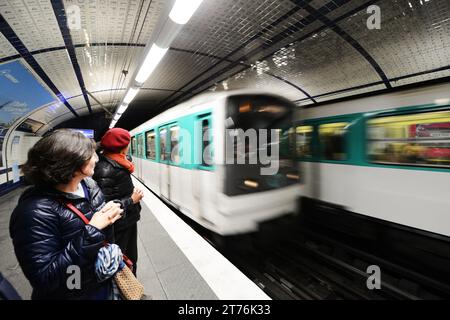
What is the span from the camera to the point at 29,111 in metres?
7.41

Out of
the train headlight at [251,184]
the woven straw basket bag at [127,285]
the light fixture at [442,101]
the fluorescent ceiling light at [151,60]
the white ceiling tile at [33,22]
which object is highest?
the white ceiling tile at [33,22]

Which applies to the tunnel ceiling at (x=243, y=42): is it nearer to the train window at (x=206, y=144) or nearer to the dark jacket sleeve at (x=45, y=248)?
the train window at (x=206, y=144)

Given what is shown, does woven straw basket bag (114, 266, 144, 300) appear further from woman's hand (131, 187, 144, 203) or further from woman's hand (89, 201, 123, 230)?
woman's hand (131, 187, 144, 203)

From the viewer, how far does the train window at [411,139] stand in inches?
130

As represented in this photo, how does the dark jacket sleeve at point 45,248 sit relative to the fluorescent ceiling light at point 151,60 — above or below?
below

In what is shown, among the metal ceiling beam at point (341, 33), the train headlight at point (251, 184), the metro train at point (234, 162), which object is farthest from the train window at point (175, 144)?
the metal ceiling beam at point (341, 33)

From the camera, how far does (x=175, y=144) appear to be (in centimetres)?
502

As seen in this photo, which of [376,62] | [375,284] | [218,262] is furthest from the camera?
[376,62]

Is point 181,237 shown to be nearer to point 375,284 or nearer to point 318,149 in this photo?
point 375,284

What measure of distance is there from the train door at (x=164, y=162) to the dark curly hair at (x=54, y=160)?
4.31 m

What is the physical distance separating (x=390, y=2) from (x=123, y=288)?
17.5 ft

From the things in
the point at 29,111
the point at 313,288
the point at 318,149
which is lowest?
the point at 313,288

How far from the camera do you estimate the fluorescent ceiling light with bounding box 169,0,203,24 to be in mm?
2391
